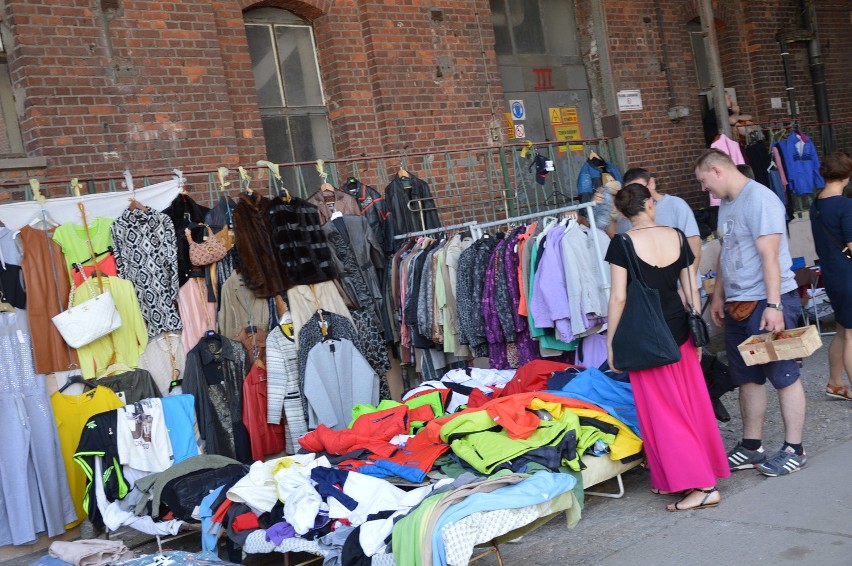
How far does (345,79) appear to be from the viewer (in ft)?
31.0

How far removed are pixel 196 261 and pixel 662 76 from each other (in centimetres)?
751

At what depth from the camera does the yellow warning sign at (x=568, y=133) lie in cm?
1136

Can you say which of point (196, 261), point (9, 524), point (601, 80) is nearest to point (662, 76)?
point (601, 80)

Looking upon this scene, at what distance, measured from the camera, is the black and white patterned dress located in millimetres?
6996

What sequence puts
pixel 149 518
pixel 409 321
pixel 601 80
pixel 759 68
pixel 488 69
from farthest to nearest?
pixel 759 68, pixel 601 80, pixel 488 69, pixel 409 321, pixel 149 518

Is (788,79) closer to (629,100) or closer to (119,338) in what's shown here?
(629,100)

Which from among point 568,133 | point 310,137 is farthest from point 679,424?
point 568,133

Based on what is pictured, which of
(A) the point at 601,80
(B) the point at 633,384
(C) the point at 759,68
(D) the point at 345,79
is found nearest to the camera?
(B) the point at 633,384

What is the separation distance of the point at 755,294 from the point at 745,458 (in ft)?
3.45

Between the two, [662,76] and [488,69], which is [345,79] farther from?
[662,76]

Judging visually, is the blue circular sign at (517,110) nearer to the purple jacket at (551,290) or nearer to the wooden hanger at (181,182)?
the purple jacket at (551,290)

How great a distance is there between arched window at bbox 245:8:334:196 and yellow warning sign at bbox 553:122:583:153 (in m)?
3.18

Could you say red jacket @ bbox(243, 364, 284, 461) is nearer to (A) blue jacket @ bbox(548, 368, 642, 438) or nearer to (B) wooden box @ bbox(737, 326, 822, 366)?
(A) blue jacket @ bbox(548, 368, 642, 438)

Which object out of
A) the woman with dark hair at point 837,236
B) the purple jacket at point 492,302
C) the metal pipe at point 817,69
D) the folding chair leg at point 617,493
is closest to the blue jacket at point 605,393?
the folding chair leg at point 617,493
